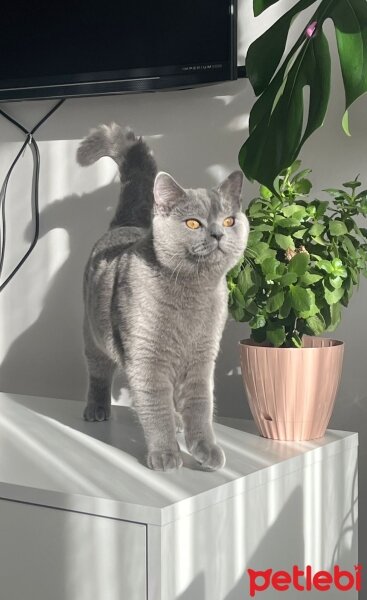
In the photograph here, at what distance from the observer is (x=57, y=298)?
1978 mm

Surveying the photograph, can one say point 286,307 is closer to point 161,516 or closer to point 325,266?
point 325,266

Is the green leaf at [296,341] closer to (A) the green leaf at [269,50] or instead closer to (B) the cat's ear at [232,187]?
(B) the cat's ear at [232,187]

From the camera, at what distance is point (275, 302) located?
1.37 meters

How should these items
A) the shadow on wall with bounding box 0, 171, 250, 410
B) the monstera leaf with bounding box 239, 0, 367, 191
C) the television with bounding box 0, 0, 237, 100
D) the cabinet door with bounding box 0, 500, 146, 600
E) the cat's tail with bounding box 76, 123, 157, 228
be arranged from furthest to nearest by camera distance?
1. the shadow on wall with bounding box 0, 171, 250, 410
2. the television with bounding box 0, 0, 237, 100
3. the cat's tail with bounding box 76, 123, 157, 228
4. the monstera leaf with bounding box 239, 0, 367, 191
5. the cabinet door with bounding box 0, 500, 146, 600

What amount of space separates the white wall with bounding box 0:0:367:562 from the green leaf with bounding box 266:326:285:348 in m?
0.27

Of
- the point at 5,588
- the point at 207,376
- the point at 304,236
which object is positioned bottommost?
the point at 5,588

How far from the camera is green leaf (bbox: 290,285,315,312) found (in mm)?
1357

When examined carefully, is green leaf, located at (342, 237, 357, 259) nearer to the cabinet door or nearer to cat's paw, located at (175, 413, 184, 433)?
cat's paw, located at (175, 413, 184, 433)

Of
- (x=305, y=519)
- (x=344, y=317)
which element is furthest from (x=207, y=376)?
(x=344, y=317)

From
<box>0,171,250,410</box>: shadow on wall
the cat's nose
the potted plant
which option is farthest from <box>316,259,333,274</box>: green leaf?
<box>0,171,250,410</box>: shadow on wall

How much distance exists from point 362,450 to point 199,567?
571 mm

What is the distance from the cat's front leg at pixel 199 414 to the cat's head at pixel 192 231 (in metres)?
0.18

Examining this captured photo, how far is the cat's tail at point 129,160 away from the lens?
1.54 metres

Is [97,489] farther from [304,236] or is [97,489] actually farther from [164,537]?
[304,236]
